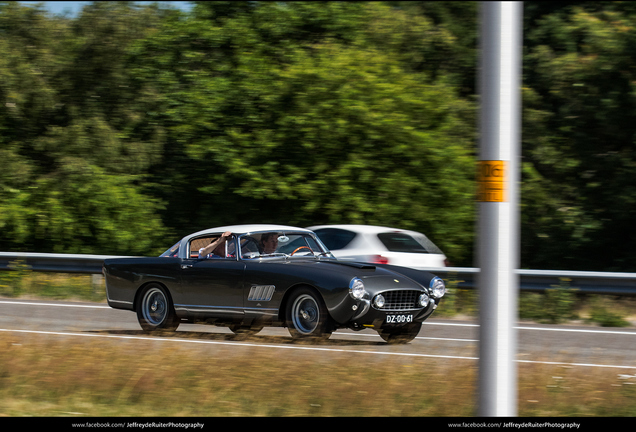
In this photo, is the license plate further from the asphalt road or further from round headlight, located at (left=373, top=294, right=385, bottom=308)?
the asphalt road

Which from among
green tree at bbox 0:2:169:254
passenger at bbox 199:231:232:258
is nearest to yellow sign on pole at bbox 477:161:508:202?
passenger at bbox 199:231:232:258

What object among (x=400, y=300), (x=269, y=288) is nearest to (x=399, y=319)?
(x=400, y=300)

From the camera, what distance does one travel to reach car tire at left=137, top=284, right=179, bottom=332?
1009 cm

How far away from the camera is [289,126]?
1914 centimetres

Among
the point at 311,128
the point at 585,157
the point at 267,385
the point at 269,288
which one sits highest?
the point at 311,128

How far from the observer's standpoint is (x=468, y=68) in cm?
2553

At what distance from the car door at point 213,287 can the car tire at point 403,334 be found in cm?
179

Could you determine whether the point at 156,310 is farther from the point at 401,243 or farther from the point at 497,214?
the point at 497,214

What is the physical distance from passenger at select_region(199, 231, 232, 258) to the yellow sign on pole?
568 centimetres

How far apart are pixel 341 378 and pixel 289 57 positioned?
15.0 meters

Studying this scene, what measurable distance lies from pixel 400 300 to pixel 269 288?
151 cm

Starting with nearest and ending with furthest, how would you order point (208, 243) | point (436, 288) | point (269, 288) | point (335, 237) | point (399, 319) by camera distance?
point (399, 319) < point (269, 288) < point (436, 288) < point (208, 243) < point (335, 237)

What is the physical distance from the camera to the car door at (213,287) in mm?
9469

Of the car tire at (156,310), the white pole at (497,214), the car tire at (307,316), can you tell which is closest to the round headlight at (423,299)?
the car tire at (307,316)
